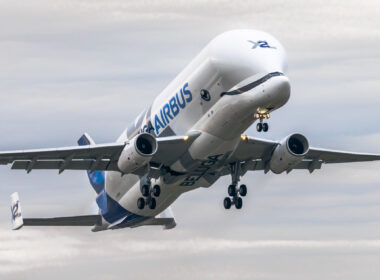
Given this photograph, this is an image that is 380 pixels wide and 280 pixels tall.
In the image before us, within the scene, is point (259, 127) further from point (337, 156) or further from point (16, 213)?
point (16, 213)

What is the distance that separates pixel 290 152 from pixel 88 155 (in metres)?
10.9

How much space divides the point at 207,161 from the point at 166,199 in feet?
20.0

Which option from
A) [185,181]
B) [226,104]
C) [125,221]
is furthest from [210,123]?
[125,221]

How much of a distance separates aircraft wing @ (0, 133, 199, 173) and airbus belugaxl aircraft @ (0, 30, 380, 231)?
5 cm

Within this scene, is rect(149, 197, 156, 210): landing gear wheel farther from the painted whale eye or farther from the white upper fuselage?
the painted whale eye

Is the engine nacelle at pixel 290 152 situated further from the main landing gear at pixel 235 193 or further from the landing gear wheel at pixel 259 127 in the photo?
the landing gear wheel at pixel 259 127

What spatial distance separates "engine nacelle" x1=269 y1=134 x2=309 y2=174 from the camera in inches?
2763

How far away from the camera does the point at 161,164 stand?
6994cm

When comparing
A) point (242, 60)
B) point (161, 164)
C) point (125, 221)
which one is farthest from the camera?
point (125, 221)

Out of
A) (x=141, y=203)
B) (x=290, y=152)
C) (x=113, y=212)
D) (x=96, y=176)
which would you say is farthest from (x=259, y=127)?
(x=96, y=176)

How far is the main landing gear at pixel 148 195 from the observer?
232 ft

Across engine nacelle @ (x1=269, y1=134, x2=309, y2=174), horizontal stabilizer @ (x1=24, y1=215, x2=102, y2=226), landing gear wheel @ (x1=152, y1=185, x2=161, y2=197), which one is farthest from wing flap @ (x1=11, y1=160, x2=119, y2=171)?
engine nacelle @ (x1=269, y1=134, x2=309, y2=174)

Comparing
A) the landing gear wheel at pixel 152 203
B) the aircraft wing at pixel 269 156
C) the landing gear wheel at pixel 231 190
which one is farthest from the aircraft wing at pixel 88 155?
the landing gear wheel at pixel 231 190
